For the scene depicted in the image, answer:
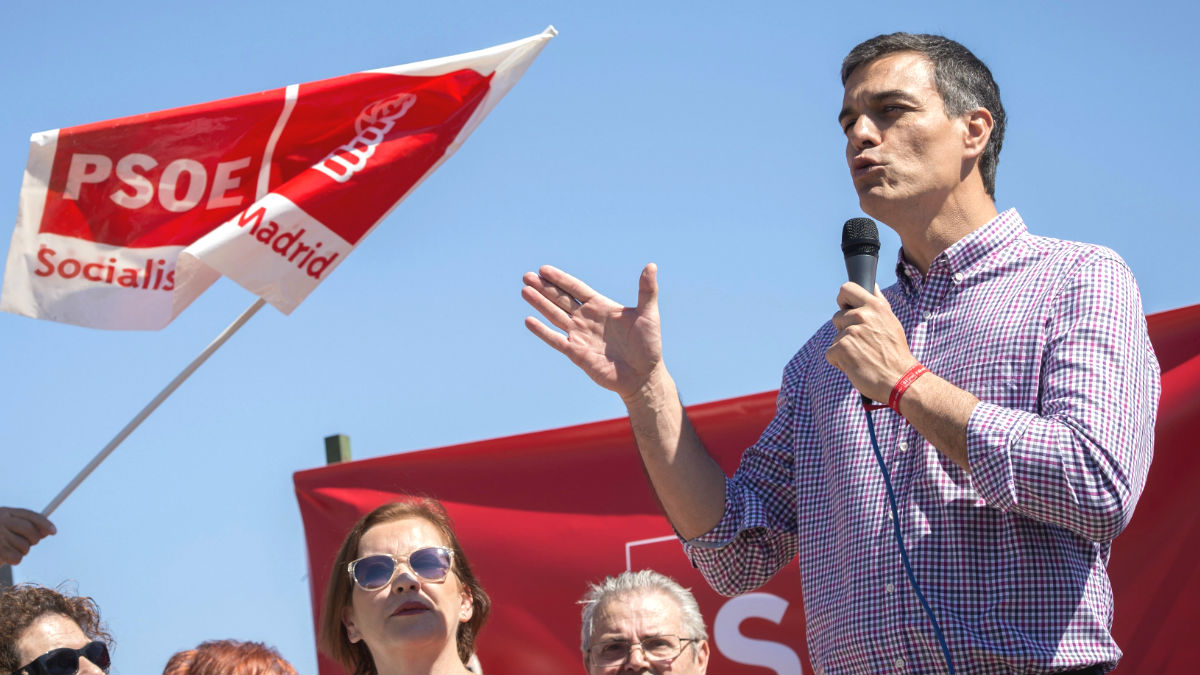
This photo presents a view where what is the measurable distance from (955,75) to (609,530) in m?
3.07

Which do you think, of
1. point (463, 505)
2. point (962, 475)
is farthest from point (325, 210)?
point (962, 475)

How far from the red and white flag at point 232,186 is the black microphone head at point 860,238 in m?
2.86

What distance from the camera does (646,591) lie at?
4.20m

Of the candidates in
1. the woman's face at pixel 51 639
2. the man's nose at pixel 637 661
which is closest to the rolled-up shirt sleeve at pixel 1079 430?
the man's nose at pixel 637 661

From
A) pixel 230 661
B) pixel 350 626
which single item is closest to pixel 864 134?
pixel 350 626

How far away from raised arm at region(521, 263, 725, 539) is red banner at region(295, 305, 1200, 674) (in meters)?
2.41

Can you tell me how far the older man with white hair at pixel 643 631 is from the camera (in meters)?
4.07

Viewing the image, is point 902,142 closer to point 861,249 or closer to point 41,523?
point 861,249

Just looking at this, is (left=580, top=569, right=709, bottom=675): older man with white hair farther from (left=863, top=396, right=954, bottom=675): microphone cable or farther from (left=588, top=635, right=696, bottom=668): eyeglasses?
(left=863, top=396, right=954, bottom=675): microphone cable

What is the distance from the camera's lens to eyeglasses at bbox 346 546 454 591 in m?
3.38

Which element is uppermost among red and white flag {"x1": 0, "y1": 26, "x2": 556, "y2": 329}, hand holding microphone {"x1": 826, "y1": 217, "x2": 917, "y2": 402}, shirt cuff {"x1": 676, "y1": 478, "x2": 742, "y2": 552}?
red and white flag {"x1": 0, "y1": 26, "x2": 556, "y2": 329}

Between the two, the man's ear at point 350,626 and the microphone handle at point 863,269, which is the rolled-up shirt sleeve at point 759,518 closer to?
the microphone handle at point 863,269

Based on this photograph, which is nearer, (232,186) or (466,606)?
(466,606)

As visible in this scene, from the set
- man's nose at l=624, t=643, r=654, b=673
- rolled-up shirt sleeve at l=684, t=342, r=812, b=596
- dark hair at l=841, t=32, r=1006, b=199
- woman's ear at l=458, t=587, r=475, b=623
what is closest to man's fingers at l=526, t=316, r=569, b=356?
rolled-up shirt sleeve at l=684, t=342, r=812, b=596
